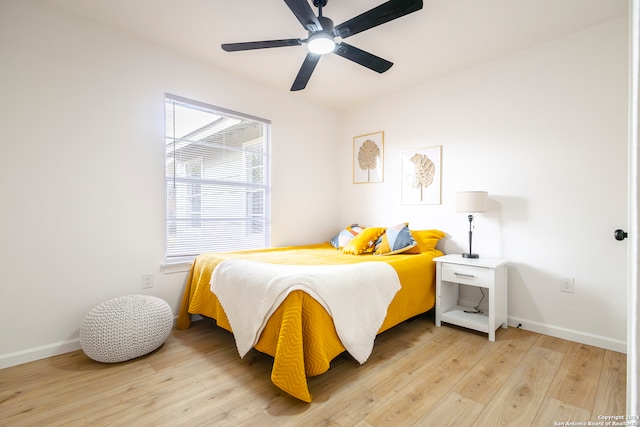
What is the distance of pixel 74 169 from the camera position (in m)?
2.26

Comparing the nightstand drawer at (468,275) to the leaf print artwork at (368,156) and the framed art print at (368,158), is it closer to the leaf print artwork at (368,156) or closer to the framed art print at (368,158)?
the framed art print at (368,158)

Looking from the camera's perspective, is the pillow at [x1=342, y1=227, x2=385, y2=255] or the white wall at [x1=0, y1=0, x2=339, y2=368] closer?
the white wall at [x1=0, y1=0, x2=339, y2=368]

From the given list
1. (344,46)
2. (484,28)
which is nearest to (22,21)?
(344,46)

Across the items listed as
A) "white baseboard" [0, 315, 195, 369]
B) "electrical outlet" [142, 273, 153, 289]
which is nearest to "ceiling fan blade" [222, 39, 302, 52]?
"electrical outlet" [142, 273, 153, 289]

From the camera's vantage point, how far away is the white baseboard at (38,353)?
2004mm

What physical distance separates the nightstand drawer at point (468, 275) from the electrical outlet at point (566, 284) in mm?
618

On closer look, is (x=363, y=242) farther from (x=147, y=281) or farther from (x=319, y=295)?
(x=147, y=281)

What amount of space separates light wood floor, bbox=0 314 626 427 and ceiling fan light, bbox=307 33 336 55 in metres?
2.12

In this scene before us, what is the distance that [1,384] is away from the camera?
181 cm

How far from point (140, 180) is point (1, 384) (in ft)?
5.13

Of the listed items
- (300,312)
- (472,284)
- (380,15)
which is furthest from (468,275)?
(380,15)

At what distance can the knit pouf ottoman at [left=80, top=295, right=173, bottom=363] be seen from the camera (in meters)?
2.00

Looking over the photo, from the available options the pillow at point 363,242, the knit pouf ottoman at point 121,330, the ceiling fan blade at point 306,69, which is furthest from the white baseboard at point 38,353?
the ceiling fan blade at point 306,69

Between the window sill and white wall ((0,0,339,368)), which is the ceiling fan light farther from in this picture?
the window sill
